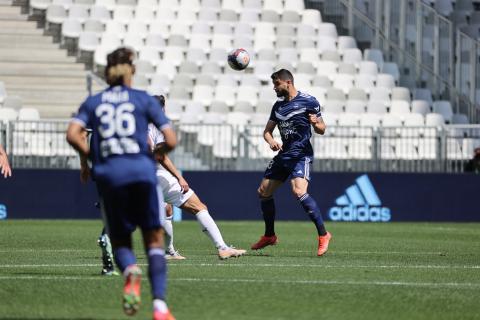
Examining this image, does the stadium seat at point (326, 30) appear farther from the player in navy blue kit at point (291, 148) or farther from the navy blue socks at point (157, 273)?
the navy blue socks at point (157, 273)

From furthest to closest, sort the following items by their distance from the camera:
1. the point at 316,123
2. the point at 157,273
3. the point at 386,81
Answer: the point at 386,81 < the point at 316,123 < the point at 157,273

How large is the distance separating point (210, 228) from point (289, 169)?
8.29 ft

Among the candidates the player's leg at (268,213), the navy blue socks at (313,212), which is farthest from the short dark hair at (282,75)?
the navy blue socks at (313,212)

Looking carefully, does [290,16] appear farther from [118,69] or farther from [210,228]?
[118,69]

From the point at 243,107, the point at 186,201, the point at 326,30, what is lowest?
the point at 186,201

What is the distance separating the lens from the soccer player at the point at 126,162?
940 centimetres

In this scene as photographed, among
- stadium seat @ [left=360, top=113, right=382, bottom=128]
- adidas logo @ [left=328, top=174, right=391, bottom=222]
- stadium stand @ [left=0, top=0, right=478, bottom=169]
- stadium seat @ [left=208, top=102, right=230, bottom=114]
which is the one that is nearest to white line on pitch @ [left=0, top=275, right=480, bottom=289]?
adidas logo @ [left=328, top=174, right=391, bottom=222]

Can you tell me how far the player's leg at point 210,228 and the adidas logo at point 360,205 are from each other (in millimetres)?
13442

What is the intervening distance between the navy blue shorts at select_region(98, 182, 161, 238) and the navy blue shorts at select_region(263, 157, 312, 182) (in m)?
8.19

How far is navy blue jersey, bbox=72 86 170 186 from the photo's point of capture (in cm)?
941

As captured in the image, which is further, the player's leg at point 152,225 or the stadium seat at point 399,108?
the stadium seat at point 399,108

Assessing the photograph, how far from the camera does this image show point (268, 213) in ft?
58.9

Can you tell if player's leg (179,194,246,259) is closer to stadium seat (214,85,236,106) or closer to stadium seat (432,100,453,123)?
stadium seat (214,85,236,106)

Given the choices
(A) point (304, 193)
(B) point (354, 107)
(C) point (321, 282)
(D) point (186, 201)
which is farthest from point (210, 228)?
(B) point (354, 107)
